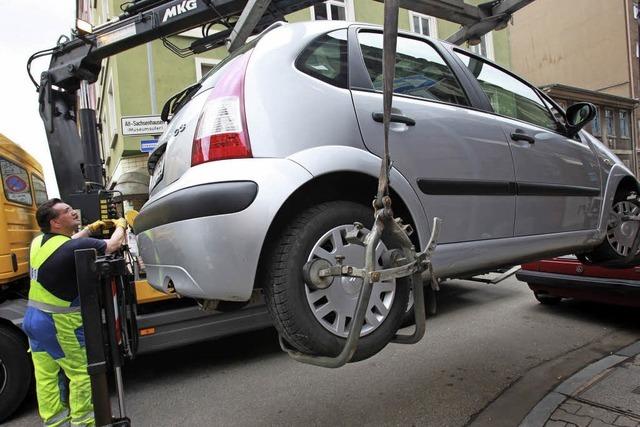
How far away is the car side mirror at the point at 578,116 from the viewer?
3.13m

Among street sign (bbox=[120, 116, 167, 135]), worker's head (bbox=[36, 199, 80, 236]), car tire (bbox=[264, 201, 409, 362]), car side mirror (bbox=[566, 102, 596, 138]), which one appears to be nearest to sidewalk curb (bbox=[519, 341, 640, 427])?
car tire (bbox=[264, 201, 409, 362])

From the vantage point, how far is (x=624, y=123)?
83.5 feet

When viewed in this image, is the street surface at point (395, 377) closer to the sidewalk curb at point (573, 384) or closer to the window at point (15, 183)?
the sidewalk curb at point (573, 384)

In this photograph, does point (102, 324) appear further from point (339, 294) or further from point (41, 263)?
point (41, 263)

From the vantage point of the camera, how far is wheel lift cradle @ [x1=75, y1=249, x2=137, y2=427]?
2000 millimetres

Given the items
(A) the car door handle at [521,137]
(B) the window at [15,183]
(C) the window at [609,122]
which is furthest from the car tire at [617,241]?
(C) the window at [609,122]

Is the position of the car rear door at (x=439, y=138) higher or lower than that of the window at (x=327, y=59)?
lower

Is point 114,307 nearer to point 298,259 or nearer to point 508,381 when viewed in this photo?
point 298,259

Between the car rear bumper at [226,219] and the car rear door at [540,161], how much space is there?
1.43m

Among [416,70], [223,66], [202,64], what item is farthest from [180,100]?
[202,64]

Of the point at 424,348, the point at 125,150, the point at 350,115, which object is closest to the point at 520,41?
the point at 125,150

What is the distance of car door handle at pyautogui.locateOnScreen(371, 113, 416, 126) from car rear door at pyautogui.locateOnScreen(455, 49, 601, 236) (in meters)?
0.69

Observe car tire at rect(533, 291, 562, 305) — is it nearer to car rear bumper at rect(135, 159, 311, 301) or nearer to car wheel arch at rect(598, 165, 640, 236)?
car wheel arch at rect(598, 165, 640, 236)

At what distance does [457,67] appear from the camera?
2.57 m
